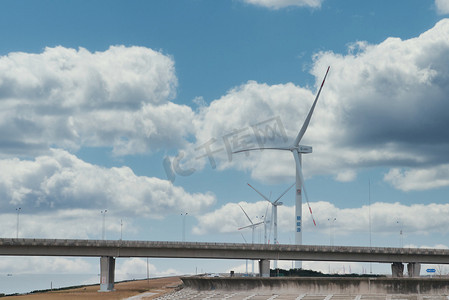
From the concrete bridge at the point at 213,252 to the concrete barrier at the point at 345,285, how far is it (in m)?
72.3

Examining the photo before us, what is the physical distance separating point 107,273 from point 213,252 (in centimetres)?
2368

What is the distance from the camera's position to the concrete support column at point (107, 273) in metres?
129

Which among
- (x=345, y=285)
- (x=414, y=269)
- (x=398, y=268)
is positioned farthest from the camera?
(x=398, y=268)

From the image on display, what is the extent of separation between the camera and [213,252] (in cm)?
13888

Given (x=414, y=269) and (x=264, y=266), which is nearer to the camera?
(x=264, y=266)

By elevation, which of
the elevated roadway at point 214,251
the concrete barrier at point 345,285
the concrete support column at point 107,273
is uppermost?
the elevated roadway at point 214,251

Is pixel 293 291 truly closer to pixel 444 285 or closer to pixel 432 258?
pixel 444 285

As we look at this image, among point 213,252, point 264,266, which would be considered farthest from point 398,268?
point 213,252

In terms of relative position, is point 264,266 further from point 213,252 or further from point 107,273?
point 107,273

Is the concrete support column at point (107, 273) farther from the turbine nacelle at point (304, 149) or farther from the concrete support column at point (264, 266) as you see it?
the turbine nacelle at point (304, 149)

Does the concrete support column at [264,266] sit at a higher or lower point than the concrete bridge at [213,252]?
lower

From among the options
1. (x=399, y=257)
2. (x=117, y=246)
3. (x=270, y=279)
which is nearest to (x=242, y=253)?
(x=117, y=246)

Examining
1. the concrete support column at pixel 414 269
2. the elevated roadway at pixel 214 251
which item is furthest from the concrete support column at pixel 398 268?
the concrete support column at pixel 414 269

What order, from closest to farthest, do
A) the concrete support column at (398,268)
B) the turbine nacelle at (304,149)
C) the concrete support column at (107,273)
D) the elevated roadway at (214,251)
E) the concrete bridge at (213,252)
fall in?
the elevated roadway at (214,251), the concrete bridge at (213,252), the concrete support column at (107,273), the concrete support column at (398,268), the turbine nacelle at (304,149)
